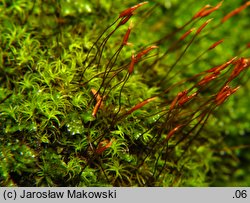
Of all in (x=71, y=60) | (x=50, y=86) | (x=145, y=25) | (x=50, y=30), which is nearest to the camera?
(x=50, y=86)

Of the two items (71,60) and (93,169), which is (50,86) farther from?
(93,169)

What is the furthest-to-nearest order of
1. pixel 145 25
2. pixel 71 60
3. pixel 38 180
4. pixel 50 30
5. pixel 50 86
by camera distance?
pixel 145 25
pixel 50 30
pixel 71 60
pixel 50 86
pixel 38 180

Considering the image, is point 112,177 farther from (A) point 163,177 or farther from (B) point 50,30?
(B) point 50,30

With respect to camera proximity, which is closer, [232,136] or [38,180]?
[38,180]
